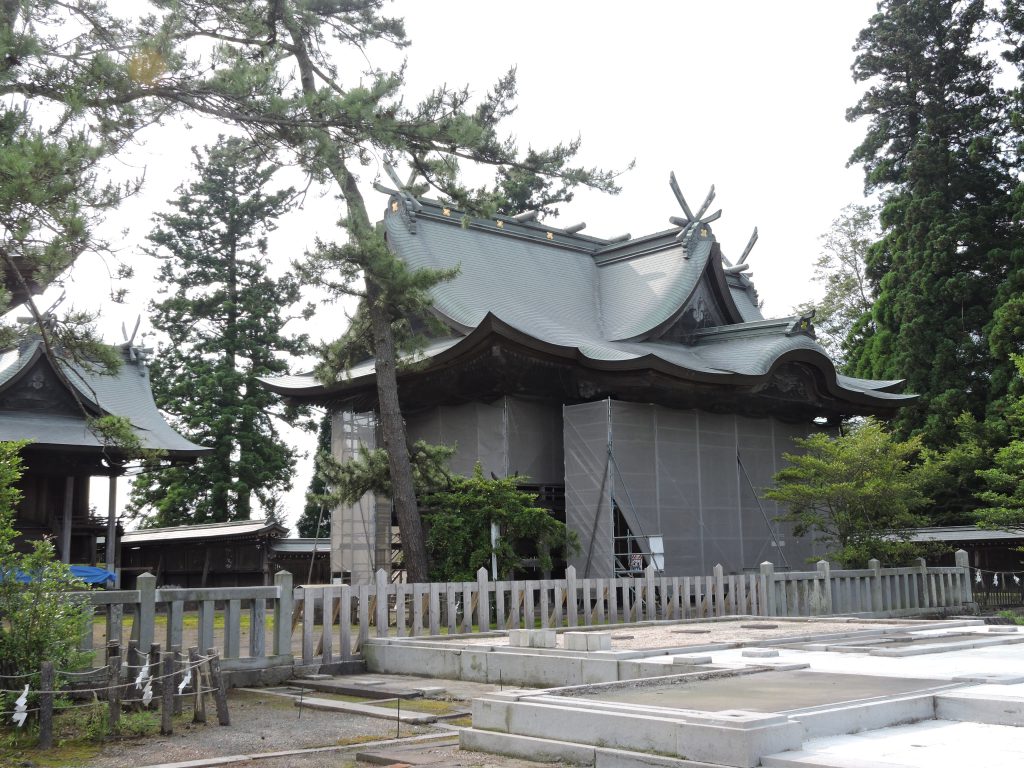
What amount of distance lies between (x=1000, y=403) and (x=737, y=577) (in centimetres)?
1537

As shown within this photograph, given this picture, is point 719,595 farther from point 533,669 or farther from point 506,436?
point 506,436

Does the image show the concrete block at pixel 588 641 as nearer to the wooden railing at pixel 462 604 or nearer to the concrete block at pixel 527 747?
the concrete block at pixel 527 747

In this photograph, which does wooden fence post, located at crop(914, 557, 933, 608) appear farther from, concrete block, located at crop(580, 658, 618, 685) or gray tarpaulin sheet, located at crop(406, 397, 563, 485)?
concrete block, located at crop(580, 658, 618, 685)

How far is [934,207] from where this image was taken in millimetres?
31891

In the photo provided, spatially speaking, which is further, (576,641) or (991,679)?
(576,641)

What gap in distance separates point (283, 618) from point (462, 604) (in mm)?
4267

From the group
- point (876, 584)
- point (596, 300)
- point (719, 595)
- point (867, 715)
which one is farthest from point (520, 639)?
point (596, 300)

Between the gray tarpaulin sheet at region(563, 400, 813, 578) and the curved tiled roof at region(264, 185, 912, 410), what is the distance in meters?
1.57

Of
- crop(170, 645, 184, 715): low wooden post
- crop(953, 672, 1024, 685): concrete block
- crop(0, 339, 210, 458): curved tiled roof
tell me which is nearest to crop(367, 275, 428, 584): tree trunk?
crop(170, 645, 184, 715): low wooden post

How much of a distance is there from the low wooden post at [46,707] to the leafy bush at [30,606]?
1.84ft

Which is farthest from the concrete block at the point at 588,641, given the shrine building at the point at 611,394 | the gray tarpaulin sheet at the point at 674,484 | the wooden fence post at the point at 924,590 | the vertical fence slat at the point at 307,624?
the wooden fence post at the point at 924,590

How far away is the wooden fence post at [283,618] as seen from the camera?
37.6 feet

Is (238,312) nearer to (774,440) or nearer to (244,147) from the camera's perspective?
(774,440)

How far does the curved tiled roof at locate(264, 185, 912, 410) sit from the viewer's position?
23.2 m
